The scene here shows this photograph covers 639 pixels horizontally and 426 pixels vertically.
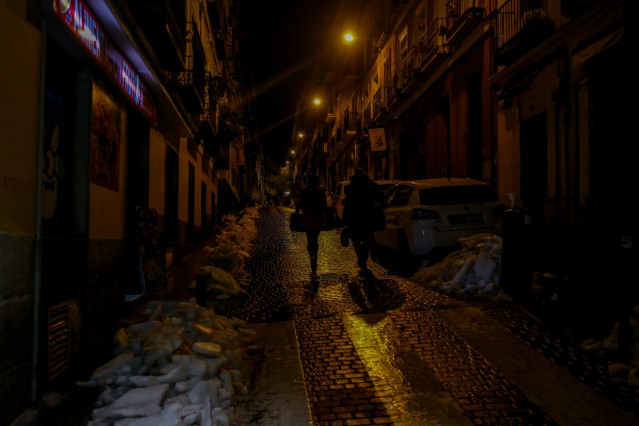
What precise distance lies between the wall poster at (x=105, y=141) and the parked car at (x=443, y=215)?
490cm

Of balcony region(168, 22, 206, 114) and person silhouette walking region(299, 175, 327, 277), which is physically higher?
balcony region(168, 22, 206, 114)

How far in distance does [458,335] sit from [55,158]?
435 cm

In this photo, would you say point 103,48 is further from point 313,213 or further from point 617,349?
point 617,349

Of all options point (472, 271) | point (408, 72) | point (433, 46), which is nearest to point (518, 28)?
point (433, 46)

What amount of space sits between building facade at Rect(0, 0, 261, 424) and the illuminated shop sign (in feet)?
0.06

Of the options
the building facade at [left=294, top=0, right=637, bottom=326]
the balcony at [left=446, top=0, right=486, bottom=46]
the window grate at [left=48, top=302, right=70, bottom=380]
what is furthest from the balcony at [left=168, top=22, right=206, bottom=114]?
the balcony at [left=446, top=0, right=486, bottom=46]

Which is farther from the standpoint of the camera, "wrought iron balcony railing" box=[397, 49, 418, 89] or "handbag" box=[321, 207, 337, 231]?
"wrought iron balcony railing" box=[397, 49, 418, 89]

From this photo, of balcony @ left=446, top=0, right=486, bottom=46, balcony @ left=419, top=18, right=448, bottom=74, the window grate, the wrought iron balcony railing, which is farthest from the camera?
the wrought iron balcony railing

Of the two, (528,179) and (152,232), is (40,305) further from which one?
(528,179)

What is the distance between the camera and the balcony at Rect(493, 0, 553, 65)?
10632 mm

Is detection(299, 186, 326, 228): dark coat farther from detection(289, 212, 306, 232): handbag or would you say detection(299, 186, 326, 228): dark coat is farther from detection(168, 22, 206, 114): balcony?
detection(168, 22, 206, 114): balcony

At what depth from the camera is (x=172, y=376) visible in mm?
3225

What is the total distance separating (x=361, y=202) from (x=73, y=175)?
4480 mm

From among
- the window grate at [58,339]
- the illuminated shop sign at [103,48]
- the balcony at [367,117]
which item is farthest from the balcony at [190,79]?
the balcony at [367,117]
